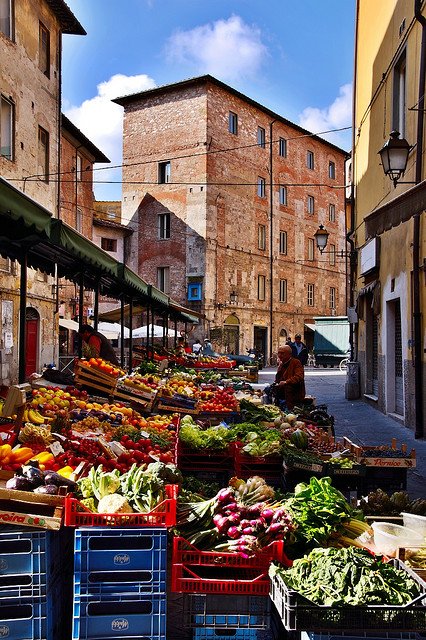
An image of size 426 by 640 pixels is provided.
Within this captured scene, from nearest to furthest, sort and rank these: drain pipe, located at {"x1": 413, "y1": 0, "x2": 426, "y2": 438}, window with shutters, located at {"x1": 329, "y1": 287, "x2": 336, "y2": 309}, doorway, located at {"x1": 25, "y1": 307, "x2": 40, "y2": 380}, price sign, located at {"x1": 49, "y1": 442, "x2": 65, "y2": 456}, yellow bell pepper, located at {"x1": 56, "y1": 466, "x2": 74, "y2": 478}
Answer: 1. yellow bell pepper, located at {"x1": 56, "y1": 466, "x2": 74, "y2": 478}
2. price sign, located at {"x1": 49, "y1": 442, "x2": 65, "y2": 456}
3. drain pipe, located at {"x1": 413, "y1": 0, "x2": 426, "y2": 438}
4. doorway, located at {"x1": 25, "y1": 307, "x2": 40, "y2": 380}
5. window with shutters, located at {"x1": 329, "y1": 287, "x2": 336, "y2": 309}

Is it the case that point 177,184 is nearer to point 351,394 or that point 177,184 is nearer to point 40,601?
point 351,394

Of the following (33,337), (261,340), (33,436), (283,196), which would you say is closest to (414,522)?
(33,436)

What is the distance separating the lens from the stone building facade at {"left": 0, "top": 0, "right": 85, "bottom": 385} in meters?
19.9

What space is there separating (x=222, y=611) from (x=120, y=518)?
0.72 meters

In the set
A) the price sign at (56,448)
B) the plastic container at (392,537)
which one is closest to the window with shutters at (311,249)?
the price sign at (56,448)

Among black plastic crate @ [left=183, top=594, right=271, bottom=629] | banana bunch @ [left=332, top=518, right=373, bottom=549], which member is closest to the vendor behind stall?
banana bunch @ [left=332, top=518, right=373, bottom=549]

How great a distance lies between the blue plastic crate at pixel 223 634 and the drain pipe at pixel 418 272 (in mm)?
8471

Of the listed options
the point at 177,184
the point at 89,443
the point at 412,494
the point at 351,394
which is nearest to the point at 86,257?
the point at 89,443

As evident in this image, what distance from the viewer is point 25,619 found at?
10.5 ft

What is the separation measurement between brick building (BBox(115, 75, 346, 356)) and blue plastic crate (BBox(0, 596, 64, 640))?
108 ft

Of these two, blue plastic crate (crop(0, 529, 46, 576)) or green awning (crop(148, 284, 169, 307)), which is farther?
green awning (crop(148, 284, 169, 307))

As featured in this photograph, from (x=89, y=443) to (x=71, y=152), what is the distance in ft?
88.8

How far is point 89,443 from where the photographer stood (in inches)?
204

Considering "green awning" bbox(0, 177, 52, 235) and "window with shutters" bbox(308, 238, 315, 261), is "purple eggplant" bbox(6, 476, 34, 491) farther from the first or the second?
"window with shutters" bbox(308, 238, 315, 261)
